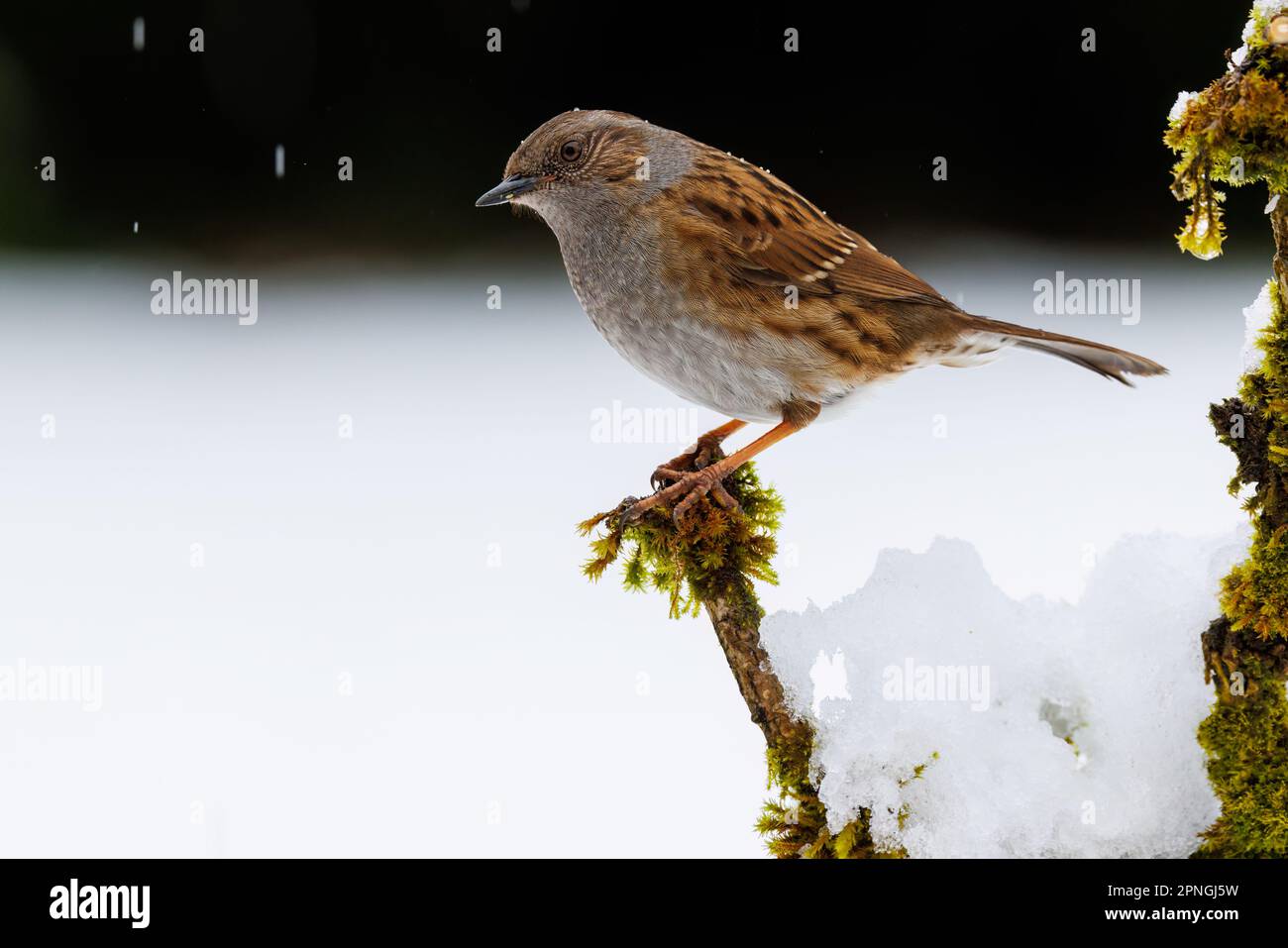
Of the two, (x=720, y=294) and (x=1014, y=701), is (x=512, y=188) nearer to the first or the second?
(x=720, y=294)

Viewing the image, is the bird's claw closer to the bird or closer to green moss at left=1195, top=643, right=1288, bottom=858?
the bird

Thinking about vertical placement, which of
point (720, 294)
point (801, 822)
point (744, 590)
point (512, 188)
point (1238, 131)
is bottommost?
point (801, 822)

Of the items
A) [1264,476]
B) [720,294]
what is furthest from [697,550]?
[1264,476]

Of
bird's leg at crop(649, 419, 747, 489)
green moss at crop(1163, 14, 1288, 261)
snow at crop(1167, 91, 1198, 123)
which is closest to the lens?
green moss at crop(1163, 14, 1288, 261)

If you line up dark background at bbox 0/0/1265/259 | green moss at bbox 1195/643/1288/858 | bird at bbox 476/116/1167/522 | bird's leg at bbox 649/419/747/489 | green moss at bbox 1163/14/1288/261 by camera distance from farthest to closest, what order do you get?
dark background at bbox 0/0/1265/259, bird's leg at bbox 649/419/747/489, bird at bbox 476/116/1167/522, green moss at bbox 1195/643/1288/858, green moss at bbox 1163/14/1288/261

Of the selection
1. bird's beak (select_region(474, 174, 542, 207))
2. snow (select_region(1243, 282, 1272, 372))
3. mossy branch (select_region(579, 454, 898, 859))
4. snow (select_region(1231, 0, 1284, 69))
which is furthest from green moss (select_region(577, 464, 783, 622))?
snow (select_region(1231, 0, 1284, 69))

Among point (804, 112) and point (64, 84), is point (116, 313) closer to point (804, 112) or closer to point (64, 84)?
point (64, 84)

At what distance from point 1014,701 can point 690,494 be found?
2.45 ft

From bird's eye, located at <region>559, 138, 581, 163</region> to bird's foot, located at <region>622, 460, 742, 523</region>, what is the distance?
2.34 feet

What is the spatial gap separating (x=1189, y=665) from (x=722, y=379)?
1.03 m

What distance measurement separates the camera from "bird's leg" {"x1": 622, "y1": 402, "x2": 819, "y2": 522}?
232 cm

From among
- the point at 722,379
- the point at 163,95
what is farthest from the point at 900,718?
the point at 163,95

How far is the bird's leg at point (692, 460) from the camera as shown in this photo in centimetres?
249

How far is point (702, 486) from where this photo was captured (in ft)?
7.68
